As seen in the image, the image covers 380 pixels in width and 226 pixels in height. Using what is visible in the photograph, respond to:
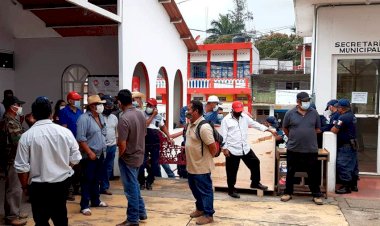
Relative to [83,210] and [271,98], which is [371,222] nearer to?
[83,210]

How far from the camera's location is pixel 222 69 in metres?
35.8

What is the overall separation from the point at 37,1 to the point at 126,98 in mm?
6089

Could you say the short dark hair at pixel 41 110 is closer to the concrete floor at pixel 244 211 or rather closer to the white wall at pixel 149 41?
the concrete floor at pixel 244 211

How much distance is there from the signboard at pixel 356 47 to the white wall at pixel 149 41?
4.20 meters

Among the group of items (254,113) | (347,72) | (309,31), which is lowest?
(254,113)

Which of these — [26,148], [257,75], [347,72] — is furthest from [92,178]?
[257,75]

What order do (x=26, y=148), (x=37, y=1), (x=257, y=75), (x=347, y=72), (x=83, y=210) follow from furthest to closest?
(x=257, y=75)
(x=37, y=1)
(x=347, y=72)
(x=83, y=210)
(x=26, y=148)

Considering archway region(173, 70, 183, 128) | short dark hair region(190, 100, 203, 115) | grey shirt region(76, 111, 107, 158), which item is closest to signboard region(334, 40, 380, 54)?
short dark hair region(190, 100, 203, 115)

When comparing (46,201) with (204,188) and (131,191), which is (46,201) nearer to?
(131,191)

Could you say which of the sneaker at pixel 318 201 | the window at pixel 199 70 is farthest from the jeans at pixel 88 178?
the window at pixel 199 70

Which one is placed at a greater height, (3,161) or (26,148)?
(26,148)

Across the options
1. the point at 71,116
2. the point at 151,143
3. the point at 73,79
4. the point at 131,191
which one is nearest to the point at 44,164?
the point at 131,191

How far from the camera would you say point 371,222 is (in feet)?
18.0

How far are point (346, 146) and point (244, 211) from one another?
2369mm
